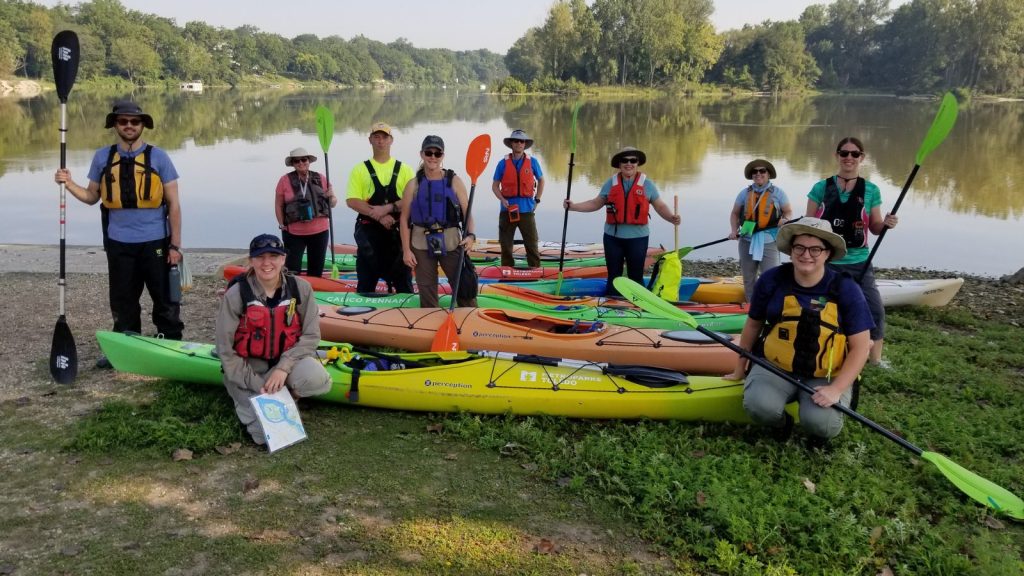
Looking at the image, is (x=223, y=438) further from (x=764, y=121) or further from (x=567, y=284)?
(x=764, y=121)

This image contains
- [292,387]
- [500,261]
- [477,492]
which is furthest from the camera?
[500,261]

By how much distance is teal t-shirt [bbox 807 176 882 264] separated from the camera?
436 centimetres

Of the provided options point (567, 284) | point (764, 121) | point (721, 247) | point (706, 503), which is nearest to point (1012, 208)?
point (721, 247)

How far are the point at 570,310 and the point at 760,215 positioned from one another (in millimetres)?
1651

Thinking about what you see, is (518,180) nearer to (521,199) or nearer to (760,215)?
(521,199)

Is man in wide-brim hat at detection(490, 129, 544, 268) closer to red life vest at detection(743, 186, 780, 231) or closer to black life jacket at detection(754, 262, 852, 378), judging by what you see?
red life vest at detection(743, 186, 780, 231)

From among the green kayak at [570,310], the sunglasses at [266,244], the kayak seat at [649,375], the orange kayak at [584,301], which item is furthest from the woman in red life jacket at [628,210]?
the sunglasses at [266,244]

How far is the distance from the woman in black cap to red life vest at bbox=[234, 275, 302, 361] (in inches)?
140

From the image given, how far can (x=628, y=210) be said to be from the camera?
5.52 metres

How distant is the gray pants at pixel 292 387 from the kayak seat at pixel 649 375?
156 cm

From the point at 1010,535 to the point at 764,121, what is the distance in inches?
1230

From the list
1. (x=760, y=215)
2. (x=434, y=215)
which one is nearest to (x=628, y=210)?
(x=760, y=215)

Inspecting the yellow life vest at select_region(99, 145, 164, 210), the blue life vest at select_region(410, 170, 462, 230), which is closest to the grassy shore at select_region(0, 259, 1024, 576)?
the yellow life vest at select_region(99, 145, 164, 210)

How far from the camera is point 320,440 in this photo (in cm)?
357
